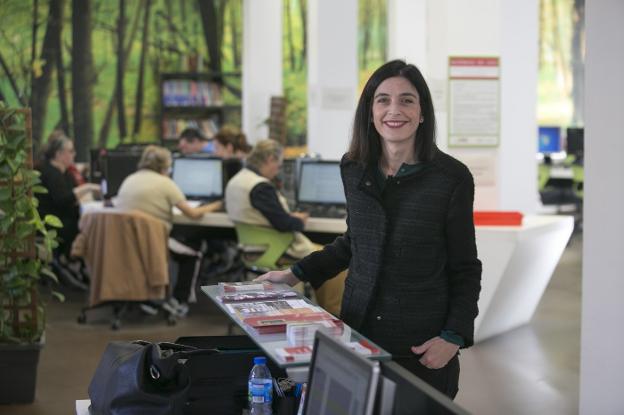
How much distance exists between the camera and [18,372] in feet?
17.3

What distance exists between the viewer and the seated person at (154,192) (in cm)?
754

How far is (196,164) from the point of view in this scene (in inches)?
352

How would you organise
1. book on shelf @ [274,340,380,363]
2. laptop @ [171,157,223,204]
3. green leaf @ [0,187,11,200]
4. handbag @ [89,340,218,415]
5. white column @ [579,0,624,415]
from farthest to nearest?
laptop @ [171,157,223,204] < green leaf @ [0,187,11,200] < white column @ [579,0,624,415] < handbag @ [89,340,218,415] < book on shelf @ [274,340,380,363]

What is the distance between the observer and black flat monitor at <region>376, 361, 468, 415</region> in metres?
→ 1.77

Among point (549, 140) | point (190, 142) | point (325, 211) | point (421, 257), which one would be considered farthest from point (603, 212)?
point (549, 140)

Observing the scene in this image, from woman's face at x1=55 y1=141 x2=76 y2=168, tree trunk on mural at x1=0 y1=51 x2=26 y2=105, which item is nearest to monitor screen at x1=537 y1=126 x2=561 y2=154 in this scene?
tree trunk on mural at x1=0 y1=51 x2=26 y2=105

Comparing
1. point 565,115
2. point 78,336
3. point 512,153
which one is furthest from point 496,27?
point 565,115

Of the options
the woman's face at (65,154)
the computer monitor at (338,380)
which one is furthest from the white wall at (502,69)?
the computer monitor at (338,380)

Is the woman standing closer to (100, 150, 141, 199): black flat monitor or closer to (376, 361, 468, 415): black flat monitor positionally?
(376, 361, 468, 415): black flat monitor

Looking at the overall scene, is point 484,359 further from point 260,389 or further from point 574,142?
point 574,142

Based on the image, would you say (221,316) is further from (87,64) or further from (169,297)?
(87,64)

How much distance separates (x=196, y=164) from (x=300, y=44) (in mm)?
7941

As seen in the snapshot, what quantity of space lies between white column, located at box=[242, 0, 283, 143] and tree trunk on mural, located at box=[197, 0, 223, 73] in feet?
3.98

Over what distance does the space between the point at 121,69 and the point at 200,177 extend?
4886 millimetres
